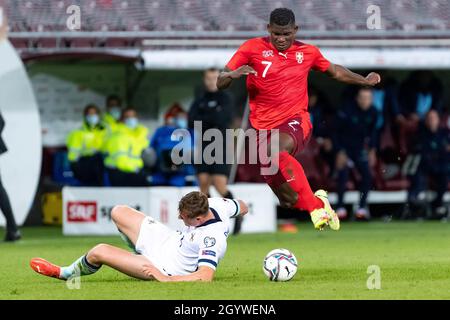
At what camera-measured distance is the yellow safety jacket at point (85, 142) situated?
60.8 ft

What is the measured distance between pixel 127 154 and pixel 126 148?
0.09m

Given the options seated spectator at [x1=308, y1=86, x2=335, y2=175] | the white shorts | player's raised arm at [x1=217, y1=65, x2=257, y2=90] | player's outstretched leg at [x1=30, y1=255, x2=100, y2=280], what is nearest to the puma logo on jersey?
player's raised arm at [x1=217, y1=65, x2=257, y2=90]

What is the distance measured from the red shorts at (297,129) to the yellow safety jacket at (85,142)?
7.31m

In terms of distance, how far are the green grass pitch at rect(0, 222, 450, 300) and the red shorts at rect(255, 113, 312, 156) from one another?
46.0 inches

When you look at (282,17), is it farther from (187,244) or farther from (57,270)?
(57,270)

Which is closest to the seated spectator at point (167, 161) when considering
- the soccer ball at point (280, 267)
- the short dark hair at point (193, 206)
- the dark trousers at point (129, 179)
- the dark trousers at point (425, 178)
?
the dark trousers at point (129, 179)

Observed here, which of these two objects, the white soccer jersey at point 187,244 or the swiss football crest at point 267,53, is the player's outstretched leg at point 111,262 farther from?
the swiss football crest at point 267,53

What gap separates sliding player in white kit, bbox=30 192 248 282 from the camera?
9547 mm

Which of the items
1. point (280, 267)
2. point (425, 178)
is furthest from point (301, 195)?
point (425, 178)

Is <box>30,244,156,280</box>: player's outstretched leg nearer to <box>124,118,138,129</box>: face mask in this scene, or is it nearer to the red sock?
the red sock
